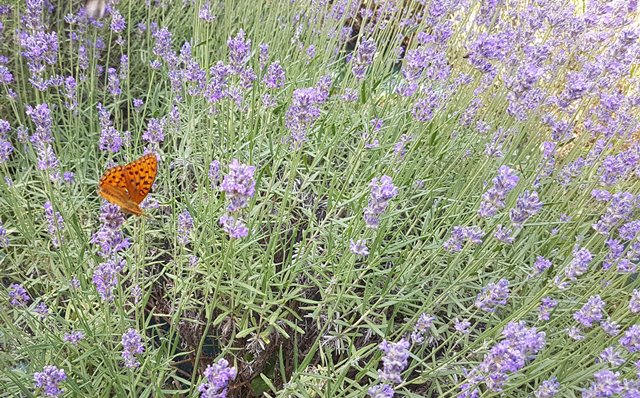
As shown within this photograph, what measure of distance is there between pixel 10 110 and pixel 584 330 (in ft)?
10.6

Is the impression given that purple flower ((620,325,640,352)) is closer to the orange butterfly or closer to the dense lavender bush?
the dense lavender bush

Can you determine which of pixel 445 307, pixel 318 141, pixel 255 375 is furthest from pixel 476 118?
pixel 255 375

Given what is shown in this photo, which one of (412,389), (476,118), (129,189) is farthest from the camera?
(476,118)

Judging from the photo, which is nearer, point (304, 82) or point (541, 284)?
point (541, 284)

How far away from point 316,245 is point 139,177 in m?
1.00

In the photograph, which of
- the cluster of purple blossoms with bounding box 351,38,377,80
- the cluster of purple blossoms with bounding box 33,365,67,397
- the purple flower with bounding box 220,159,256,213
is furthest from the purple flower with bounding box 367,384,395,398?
the cluster of purple blossoms with bounding box 351,38,377,80

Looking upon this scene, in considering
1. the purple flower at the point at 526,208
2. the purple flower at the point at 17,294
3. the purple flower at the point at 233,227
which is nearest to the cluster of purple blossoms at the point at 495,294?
the purple flower at the point at 526,208

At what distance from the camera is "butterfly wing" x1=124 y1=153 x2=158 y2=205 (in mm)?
1621

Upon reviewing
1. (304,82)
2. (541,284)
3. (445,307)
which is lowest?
(445,307)

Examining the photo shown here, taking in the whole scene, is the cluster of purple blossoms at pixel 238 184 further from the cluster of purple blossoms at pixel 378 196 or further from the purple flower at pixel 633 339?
the purple flower at pixel 633 339

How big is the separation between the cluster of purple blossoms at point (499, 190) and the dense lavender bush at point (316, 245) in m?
0.01

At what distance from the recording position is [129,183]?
1618 millimetres

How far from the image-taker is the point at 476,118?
3.12 m

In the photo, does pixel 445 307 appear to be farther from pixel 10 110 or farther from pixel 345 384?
pixel 10 110
